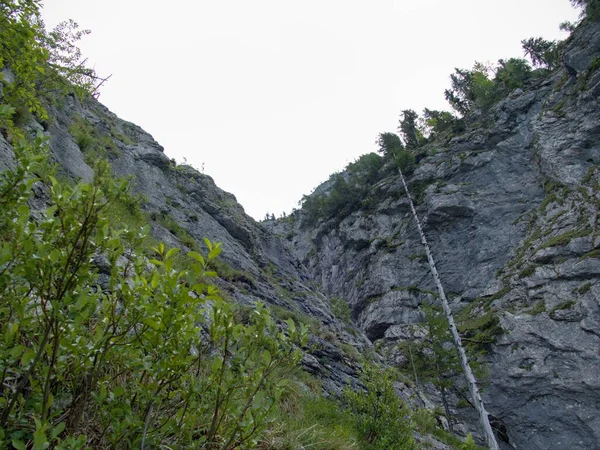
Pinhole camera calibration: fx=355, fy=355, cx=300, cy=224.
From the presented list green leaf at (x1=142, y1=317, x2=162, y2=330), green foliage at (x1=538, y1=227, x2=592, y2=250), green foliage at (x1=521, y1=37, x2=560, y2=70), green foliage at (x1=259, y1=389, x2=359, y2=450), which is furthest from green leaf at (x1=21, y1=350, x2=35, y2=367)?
green foliage at (x1=521, y1=37, x2=560, y2=70)

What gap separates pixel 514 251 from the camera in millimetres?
28609

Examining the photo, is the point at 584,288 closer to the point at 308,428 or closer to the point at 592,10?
the point at 308,428

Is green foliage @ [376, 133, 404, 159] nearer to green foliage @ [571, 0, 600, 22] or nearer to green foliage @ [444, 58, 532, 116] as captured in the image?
green foliage @ [444, 58, 532, 116]

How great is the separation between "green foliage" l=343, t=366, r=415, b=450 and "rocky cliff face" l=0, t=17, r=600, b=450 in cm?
218

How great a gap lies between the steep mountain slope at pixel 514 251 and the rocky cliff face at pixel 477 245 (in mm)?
103

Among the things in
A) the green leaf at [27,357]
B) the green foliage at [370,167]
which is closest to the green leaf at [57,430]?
the green leaf at [27,357]

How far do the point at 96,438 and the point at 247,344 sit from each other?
1.24 metres

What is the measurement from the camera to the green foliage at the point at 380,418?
6.25 meters

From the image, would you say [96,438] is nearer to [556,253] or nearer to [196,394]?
[196,394]

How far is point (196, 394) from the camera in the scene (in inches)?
105

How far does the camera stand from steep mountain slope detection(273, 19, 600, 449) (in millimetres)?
19109

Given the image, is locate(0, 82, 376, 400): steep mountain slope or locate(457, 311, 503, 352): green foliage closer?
locate(0, 82, 376, 400): steep mountain slope

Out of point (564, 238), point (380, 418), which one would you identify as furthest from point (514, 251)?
point (380, 418)

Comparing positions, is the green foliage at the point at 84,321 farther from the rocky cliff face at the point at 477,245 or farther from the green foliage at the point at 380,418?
the green foliage at the point at 380,418
